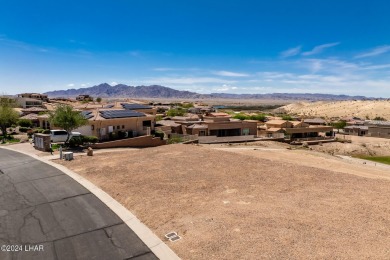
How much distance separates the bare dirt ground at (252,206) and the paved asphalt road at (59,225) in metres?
1.57

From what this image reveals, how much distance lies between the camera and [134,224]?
15000 mm

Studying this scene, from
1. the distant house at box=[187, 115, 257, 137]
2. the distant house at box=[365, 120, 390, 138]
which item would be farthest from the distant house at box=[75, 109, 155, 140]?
the distant house at box=[365, 120, 390, 138]

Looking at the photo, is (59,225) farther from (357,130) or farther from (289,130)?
(357,130)

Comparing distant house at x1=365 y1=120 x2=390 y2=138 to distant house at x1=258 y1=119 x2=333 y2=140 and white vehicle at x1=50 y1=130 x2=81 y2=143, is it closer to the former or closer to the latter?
distant house at x1=258 y1=119 x2=333 y2=140

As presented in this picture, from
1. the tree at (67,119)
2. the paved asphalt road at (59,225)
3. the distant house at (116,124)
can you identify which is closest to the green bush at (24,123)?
the distant house at (116,124)

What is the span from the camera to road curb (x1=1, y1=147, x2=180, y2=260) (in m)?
12.4

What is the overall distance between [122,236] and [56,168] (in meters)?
14.8

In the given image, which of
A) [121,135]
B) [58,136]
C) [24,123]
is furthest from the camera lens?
[24,123]

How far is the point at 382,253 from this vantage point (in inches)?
465

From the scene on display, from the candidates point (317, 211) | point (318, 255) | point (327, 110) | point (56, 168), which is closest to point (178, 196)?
point (317, 211)

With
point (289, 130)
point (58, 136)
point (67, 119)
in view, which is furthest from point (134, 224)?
point (289, 130)

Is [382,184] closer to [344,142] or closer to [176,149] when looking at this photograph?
[176,149]

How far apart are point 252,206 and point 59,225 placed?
31.8 feet

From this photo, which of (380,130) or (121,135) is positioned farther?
(380,130)
